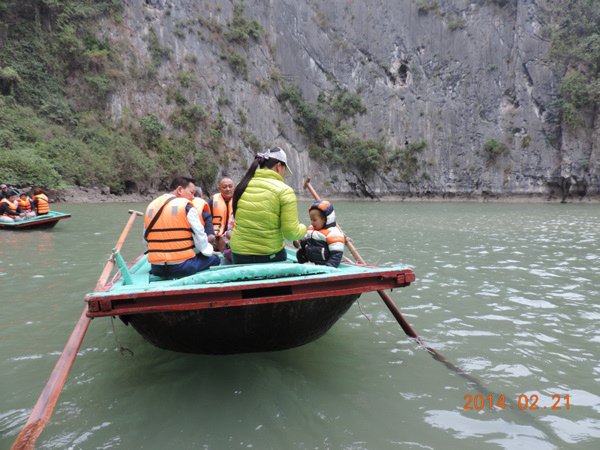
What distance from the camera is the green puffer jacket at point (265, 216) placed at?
3.25 meters

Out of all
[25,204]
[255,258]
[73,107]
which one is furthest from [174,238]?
[73,107]

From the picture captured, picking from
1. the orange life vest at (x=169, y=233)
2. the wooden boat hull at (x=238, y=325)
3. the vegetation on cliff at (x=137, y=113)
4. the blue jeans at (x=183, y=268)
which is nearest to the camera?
the wooden boat hull at (x=238, y=325)

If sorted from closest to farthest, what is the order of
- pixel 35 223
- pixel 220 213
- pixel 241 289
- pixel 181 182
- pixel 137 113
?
1. pixel 241 289
2. pixel 181 182
3. pixel 220 213
4. pixel 35 223
5. pixel 137 113

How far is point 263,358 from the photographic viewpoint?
10.5 feet

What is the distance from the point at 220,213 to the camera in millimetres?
5535

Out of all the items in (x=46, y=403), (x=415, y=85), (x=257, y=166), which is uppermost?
(x=415, y=85)

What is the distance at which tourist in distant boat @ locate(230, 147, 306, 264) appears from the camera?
3.26 metres

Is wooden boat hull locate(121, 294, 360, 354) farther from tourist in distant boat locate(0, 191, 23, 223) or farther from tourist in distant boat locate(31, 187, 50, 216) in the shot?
tourist in distant boat locate(0, 191, 23, 223)

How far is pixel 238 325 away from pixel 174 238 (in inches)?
44.9

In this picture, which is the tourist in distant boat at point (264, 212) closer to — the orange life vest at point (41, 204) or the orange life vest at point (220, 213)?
the orange life vest at point (220, 213)

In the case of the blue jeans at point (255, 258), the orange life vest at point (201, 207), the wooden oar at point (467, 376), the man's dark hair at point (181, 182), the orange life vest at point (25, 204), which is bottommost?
the wooden oar at point (467, 376)

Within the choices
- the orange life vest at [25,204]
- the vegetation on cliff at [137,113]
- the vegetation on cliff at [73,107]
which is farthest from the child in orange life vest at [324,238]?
Result: the vegetation on cliff at [73,107]

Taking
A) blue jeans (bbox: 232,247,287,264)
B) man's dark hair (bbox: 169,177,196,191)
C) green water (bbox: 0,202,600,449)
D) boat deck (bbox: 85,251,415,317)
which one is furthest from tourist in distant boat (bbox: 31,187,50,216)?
boat deck (bbox: 85,251,415,317)

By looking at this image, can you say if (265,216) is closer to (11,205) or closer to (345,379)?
(345,379)
